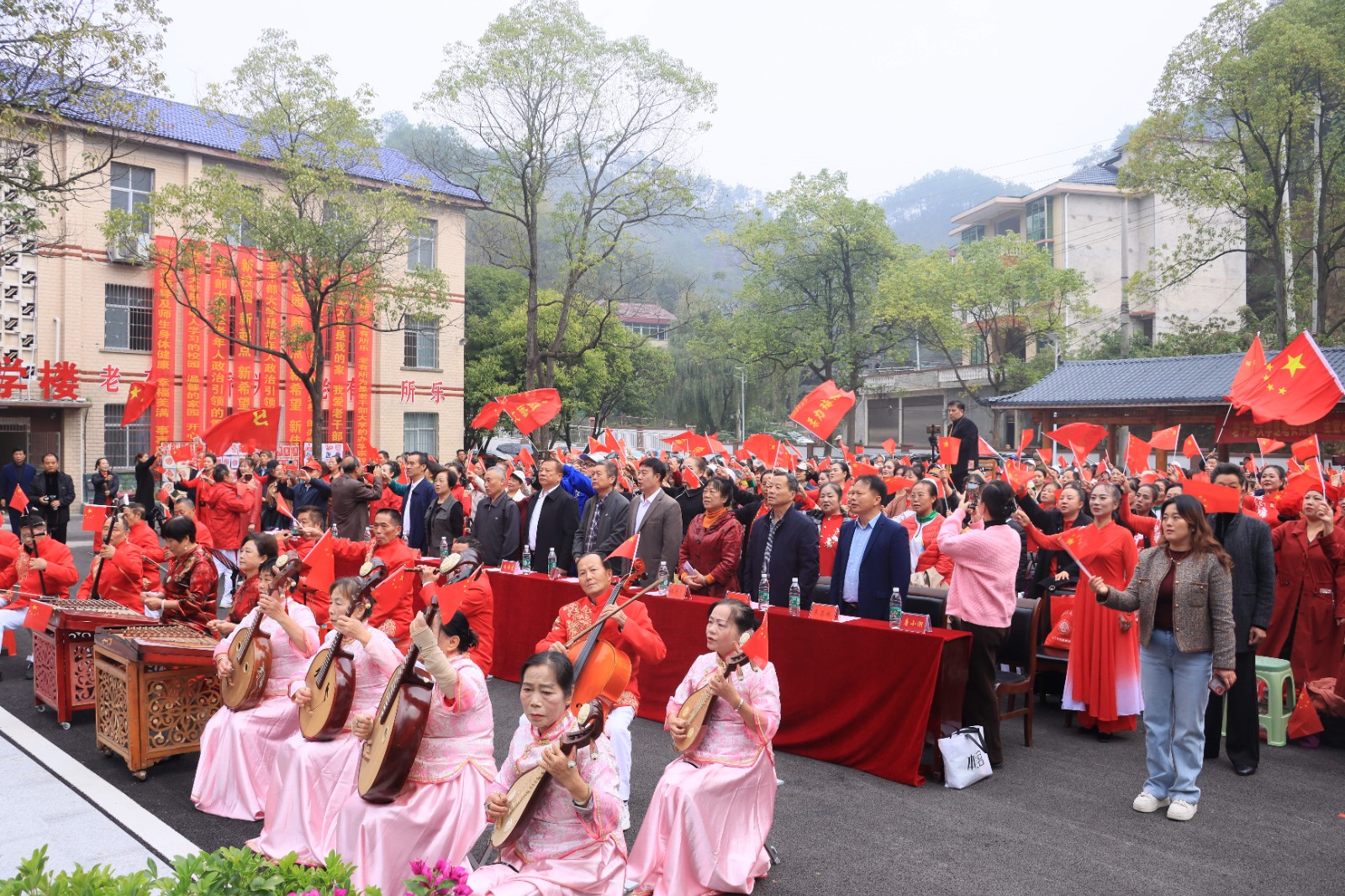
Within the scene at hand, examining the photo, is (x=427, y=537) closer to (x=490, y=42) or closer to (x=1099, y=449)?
(x=490, y=42)

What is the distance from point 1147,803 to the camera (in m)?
4.79

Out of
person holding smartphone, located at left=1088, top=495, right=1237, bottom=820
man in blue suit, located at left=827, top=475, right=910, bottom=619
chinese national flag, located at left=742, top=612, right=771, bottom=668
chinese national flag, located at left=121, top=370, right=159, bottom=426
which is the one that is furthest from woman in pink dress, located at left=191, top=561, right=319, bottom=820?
chinese national flag, located at left=121, top=370, right=159, bottom=426

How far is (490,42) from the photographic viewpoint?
21.1 metres

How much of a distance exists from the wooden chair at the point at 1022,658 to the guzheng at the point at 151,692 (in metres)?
4.61

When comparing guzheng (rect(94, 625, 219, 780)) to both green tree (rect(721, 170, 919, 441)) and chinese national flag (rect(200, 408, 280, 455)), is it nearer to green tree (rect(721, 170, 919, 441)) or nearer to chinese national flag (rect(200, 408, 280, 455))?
chinese national flag (rect(200, 408, 280, 455))

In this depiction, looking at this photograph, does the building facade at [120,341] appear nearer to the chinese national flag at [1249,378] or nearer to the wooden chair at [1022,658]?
the chinese national flag at [1249,378]

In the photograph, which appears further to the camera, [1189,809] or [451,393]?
[451,393]

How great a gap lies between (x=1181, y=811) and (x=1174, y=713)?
1.55 ft

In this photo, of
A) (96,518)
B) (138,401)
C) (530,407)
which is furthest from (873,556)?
(138,401)

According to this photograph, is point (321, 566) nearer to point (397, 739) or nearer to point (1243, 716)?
point (397, 739)

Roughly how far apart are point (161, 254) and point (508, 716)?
15.6 meters

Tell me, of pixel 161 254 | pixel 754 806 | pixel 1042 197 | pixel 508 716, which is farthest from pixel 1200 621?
pixel 1042 197

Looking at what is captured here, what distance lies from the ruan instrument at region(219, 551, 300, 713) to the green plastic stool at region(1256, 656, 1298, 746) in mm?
5881

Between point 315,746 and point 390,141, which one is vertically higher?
point 390,141
